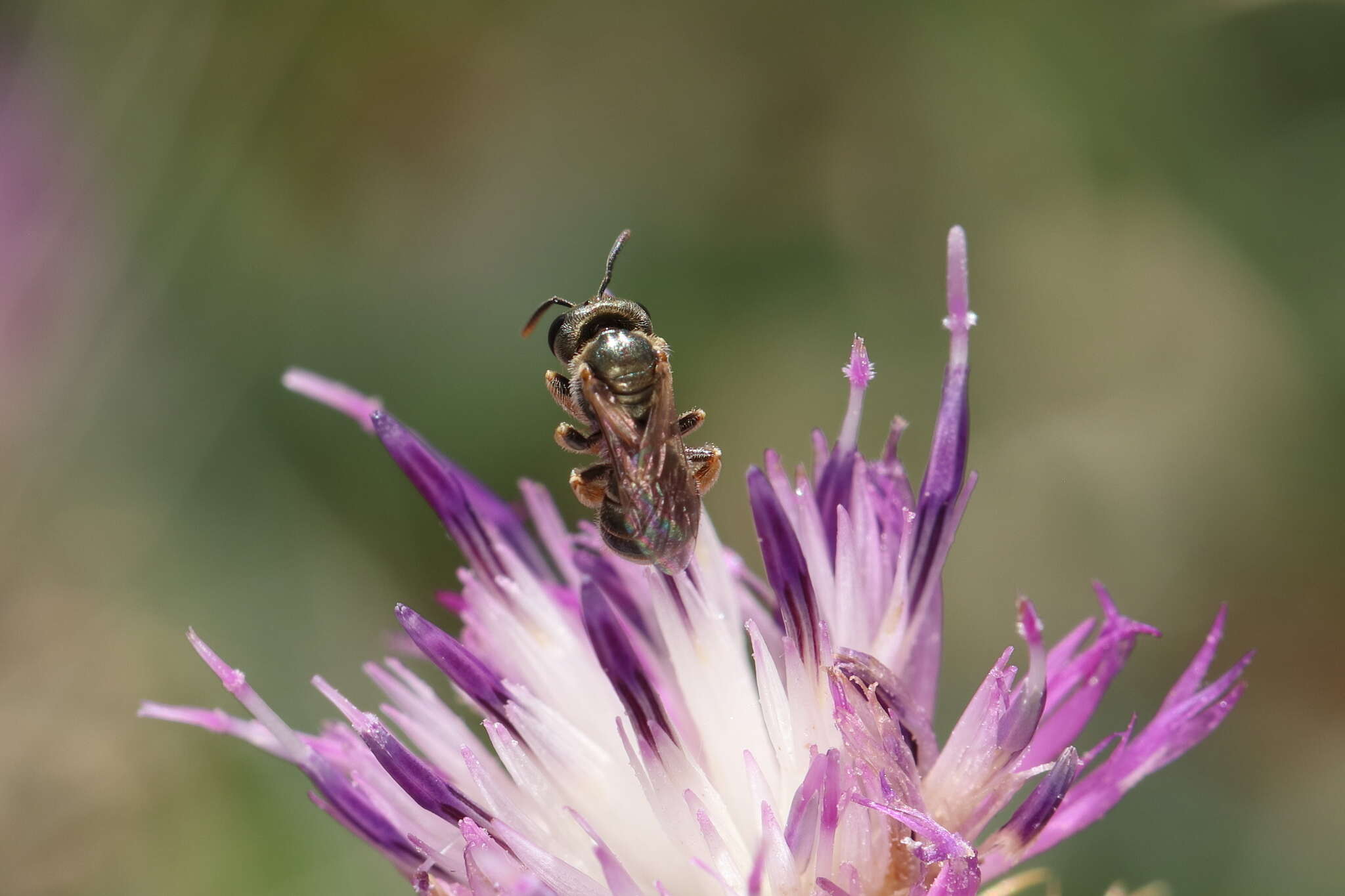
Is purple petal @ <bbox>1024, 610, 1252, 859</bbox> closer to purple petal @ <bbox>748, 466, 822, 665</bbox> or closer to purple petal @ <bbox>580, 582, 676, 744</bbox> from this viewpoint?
purple petal @ <bbox>748, 466, 822, 665</bbox>

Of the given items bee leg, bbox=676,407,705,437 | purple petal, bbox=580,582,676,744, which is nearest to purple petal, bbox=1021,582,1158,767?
purple petal, bbox=580,582,676,744

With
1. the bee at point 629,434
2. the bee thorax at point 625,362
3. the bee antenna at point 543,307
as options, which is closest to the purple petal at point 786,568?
the bee at point 629,434

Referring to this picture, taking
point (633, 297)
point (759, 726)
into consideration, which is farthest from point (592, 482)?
point (633, 297)

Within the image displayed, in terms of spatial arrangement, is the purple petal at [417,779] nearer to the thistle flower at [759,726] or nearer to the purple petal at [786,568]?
the thistle flower at [759,726]

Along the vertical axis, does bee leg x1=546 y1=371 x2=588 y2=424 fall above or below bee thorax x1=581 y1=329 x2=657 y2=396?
below

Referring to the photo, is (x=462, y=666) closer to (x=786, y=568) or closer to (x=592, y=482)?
(x=592, y=482)

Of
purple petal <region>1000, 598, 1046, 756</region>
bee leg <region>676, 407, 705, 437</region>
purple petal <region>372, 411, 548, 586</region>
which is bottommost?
purple petal <region>372, 411, 548, 586</region>
